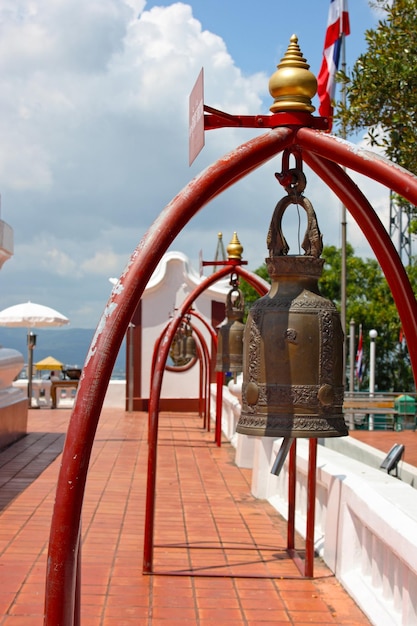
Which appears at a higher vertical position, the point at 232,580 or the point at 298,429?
the point at 298,429

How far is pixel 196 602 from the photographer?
6219mm

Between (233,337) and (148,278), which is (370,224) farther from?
(233,337)

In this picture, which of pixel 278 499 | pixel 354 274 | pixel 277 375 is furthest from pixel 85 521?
pixel 354 274

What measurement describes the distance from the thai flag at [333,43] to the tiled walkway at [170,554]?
24.5 feet

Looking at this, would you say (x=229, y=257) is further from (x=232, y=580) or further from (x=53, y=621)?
(x=53, y=621)

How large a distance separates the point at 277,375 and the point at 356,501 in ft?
8.86

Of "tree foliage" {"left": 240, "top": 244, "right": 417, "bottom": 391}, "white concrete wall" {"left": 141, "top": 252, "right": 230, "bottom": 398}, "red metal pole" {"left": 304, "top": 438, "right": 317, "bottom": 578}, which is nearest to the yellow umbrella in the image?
"white concrete wall" {"left": 141, "top": 252, "right": 230, "bottom": 398}

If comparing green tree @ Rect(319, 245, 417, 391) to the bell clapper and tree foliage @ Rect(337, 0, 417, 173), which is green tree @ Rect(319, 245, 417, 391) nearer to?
tree foliage @ Rect(337, 0, 417, 173)

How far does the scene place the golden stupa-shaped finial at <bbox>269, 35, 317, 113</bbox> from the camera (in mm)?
3900

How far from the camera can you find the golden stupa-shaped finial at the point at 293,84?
154 inches

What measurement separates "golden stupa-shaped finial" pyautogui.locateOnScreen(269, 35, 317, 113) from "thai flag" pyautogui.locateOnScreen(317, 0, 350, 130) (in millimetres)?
12614

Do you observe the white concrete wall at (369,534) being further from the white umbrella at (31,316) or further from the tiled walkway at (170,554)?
the white umbrella at (31,316)

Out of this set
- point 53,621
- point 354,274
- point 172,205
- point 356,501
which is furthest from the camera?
point 354,274

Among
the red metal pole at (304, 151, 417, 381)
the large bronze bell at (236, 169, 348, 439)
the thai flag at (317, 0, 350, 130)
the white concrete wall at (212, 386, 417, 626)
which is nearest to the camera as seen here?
the large bronze bell at (236, 169, 348, 439)
